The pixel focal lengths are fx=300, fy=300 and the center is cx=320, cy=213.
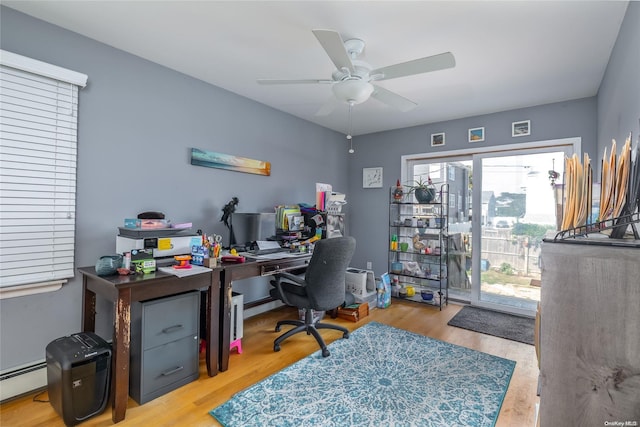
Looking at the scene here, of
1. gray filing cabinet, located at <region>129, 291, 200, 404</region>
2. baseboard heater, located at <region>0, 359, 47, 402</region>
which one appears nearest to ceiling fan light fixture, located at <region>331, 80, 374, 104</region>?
gray filing cabinet, located at <region>129, 291, 200, 404</region>

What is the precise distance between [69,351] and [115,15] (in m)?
2.08

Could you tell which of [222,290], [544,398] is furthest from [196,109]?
[544,398]

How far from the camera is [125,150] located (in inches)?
93.7

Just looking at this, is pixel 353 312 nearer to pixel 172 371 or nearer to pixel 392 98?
pixel 172 371

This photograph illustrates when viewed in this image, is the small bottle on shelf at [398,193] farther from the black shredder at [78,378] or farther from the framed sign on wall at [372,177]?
the black shredder at [78,378]

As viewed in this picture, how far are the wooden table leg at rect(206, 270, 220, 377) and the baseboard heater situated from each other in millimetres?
1072

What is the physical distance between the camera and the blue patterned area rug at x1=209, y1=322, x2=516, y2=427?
1727 mm

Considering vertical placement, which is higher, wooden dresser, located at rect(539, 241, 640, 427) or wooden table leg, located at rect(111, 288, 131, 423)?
wooden dresser, located at rect(539, 241, 640, 427)

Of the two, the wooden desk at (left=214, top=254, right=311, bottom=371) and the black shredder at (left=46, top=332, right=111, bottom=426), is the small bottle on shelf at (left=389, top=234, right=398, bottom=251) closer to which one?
the wooden desk at (left=214, top=254, right=311, bottom=371)

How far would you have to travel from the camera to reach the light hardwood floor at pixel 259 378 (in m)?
1.72

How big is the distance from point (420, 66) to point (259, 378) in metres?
2.34

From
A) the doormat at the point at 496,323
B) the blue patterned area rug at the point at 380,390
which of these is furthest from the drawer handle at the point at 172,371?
the doormat at the point at 496,323

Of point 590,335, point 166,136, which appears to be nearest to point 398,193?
point 166,136

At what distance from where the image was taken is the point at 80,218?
7.11 ft
